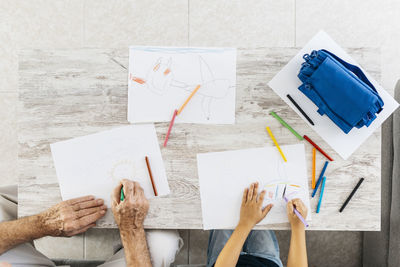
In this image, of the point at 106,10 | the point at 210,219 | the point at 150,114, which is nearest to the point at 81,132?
the point at 150,114

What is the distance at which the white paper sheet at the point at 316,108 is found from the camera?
0.90m

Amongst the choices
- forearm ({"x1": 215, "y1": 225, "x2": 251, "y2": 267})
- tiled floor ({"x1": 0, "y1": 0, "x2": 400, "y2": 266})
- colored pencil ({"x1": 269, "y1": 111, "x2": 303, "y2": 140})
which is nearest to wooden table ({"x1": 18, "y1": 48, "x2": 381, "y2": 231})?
colored pencil ({"x1": 269, "y1": 111, "x2": 303, "y2": 140})

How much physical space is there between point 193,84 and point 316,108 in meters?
0.39

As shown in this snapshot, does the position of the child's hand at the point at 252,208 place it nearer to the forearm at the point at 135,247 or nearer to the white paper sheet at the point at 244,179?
the white paper sheet at the point at 244,179

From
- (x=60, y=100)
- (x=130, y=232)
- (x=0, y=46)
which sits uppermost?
(x=0, y=46)

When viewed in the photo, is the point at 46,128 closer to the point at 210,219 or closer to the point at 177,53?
the point at 177,53

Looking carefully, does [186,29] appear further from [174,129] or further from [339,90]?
[339,90]

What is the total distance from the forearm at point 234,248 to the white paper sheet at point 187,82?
343 millimetres

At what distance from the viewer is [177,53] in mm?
915

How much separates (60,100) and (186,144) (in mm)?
428

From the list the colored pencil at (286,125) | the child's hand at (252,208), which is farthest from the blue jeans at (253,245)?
the colored pencil at (286,125)

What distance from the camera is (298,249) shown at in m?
0.93

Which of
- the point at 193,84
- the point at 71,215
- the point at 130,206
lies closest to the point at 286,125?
A: the point at 193,84

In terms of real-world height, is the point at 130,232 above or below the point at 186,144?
below
